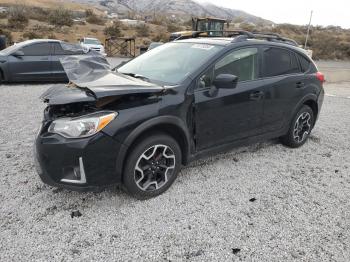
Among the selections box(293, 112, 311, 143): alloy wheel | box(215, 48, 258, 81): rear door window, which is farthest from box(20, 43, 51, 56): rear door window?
box(293, 112, 311, 143): alloy wheel

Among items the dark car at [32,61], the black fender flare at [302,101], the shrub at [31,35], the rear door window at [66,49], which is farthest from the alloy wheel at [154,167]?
the shrub at [31,35]

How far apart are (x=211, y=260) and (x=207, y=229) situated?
16.0 inches

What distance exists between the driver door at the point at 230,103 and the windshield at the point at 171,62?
Result: 0.20m

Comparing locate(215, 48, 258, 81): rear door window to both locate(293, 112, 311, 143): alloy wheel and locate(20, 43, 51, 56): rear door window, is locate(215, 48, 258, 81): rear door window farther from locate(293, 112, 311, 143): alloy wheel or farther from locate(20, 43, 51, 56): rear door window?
locate(20, 43, 51, 56): rear door window

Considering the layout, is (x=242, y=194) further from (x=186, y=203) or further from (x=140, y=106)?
(x=140, y=106)

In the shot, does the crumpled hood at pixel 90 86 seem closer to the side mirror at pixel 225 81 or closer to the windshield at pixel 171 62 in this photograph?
the windshield at pixel 171 62

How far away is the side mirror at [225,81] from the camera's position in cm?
347

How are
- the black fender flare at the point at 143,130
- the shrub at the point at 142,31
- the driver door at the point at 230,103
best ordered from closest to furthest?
the black fender flare at the point at 143,130 < the driver door at the point at 230,103 < the shrub at the point at 142,31

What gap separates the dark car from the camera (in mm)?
9609

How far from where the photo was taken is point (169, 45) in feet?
14.7

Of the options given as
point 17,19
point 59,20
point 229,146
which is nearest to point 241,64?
point 229,146

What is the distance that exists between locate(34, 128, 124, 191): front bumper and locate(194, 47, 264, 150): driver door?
1.12m

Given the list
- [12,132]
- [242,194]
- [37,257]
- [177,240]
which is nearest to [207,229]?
[177,240]

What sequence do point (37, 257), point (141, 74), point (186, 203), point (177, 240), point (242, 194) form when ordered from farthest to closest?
point (141, 74)
point (242, 194)
point (186, 203)
point (177, 240)
point (37, 257)
